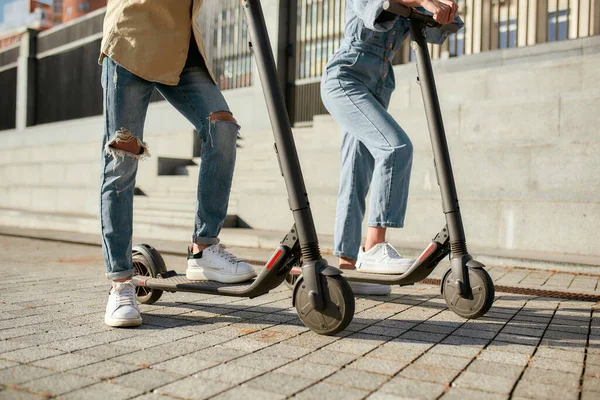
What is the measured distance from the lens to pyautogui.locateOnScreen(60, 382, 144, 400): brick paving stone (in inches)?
65.6

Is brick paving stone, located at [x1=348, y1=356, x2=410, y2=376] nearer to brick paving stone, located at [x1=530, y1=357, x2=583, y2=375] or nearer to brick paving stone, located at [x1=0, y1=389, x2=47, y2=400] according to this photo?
brick paving stone, located at [x1=530, y1=357, x2=583, y2=375]

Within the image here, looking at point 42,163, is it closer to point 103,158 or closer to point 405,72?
point 405,72

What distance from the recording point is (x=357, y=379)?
186 centimetres

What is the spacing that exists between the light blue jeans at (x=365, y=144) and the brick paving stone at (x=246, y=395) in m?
1.66

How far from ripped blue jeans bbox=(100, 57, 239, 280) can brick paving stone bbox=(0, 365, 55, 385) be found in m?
0.82

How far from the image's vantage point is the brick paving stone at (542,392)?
1.73m

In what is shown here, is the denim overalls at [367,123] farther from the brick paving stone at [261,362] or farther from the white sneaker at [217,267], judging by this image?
the brick paving stone at [261,362]

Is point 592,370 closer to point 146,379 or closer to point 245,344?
point 245,344

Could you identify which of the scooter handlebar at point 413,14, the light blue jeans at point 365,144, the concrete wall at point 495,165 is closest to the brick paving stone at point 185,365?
the light blue jeans at point 365,144

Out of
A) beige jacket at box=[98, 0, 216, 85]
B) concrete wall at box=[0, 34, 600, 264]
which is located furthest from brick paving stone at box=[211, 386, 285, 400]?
concrete wall at box=[0, 34, 600, 264]

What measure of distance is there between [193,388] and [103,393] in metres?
0.26

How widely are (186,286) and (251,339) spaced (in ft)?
1.61

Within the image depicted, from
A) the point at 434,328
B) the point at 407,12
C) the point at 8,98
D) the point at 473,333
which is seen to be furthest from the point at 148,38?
the point at 8,98

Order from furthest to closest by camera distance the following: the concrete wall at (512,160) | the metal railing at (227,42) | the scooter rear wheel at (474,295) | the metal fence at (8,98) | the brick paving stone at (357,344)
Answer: the metal fence at (8,98)
the metal railing at (227,42)
the concrete wall at (512,160)
the scooter rear wheel at (474,295)
the brick paving stone at (357,344)
